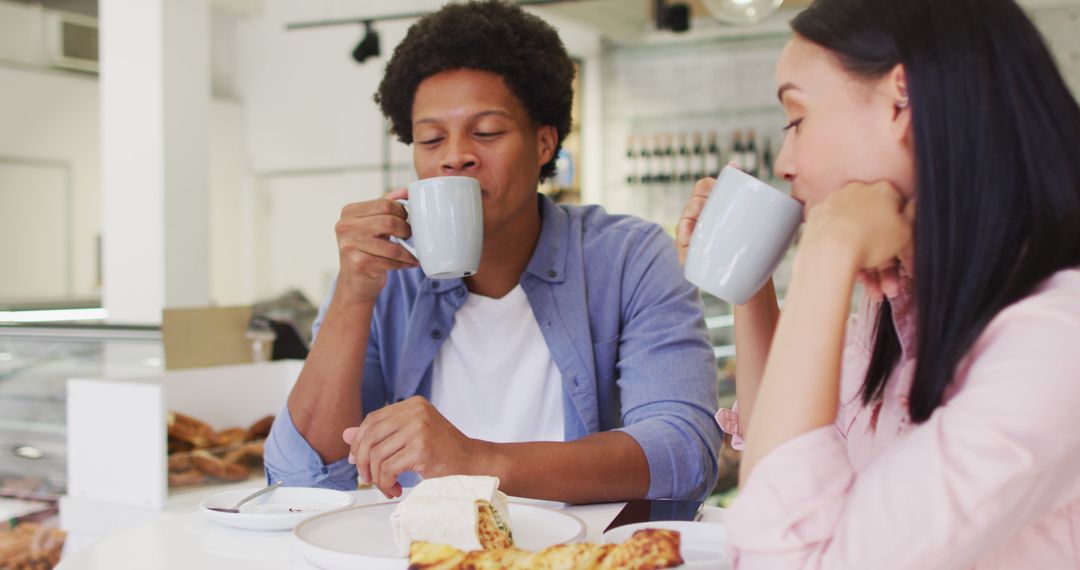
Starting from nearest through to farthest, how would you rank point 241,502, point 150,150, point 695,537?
1. point 695,537
2. point 241,502
3. point 150,150

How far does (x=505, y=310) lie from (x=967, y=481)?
3.38 feet

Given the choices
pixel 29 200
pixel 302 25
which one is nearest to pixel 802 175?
pixel 302 25

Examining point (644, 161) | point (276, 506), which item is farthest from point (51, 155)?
point (276, 506)

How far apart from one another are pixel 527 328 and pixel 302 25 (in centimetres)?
411

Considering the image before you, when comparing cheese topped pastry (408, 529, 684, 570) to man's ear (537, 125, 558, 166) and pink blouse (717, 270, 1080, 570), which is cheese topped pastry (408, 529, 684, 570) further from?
man's ear (537, 125, 558, 166)

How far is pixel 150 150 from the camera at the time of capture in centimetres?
405

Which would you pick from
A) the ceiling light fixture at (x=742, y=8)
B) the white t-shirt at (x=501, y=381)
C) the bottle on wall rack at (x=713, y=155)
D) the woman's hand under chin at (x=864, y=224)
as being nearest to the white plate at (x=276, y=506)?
the white t-shirt at (x=501, y=381)

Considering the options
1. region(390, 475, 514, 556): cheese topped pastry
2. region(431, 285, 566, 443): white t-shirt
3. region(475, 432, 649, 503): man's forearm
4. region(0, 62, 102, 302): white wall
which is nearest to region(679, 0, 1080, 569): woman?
region(390, 475, 514, 556): cheese topped pastry

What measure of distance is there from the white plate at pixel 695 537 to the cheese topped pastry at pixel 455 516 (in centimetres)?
10

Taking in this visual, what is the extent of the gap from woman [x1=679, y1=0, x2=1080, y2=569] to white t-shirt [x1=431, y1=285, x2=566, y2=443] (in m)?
0.82

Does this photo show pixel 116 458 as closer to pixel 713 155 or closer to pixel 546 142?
pixel 546 142

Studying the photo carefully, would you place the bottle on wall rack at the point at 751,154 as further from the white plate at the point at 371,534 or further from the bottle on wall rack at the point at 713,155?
the white plate at the point at 371,534

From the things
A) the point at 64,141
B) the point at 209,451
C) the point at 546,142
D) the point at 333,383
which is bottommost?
the point at 209,451

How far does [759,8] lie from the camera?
3664mm
